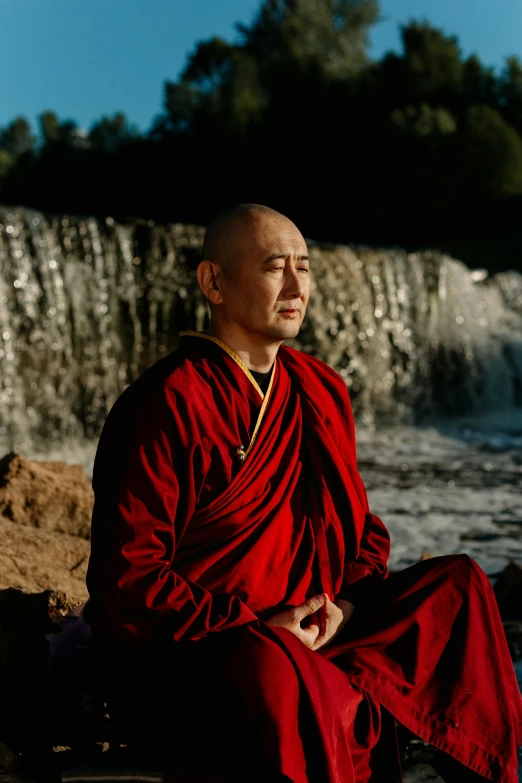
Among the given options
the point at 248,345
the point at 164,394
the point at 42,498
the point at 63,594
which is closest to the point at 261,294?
the point at 248,345

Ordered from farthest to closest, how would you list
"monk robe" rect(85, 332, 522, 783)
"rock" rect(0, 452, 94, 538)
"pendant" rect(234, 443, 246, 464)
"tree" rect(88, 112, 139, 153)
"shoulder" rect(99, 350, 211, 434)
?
"tree" rect(88, 112, 139, 153) < "rock" rect(0, 452, 94, 538) < "pendant" rect(234, 443, 246, 464) < "shoulder" rect(99, 350, 211, 434) < "monk robe" rect(85, 332, 522, 783)

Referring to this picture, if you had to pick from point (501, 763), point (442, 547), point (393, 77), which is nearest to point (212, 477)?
point (501, 763)

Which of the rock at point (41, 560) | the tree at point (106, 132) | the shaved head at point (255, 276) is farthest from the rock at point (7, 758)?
the tree at point (106, 132)

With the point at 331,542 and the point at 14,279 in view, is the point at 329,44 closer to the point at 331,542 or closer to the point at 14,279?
the point at 14,279

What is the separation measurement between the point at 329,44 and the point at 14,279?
4085 cm

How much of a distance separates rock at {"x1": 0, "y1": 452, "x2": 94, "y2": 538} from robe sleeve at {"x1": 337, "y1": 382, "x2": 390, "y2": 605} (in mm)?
1572

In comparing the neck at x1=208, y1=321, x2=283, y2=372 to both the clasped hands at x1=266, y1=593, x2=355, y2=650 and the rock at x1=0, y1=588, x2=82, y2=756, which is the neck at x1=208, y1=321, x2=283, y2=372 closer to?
the clasped hands at x1=266, y1=593, x2=355, y2=650

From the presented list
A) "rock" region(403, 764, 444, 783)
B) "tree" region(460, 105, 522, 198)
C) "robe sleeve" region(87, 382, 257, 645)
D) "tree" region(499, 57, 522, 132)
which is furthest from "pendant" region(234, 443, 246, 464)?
"tree" region(499, 57, 522, 132)

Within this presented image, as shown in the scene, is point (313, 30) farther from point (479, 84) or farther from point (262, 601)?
point (262, 601)

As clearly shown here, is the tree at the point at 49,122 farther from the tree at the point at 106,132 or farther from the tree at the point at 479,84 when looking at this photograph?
the tree at the point at 479,84

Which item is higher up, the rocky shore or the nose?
the nose

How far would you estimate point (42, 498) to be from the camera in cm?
370

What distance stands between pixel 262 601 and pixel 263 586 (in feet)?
0.12

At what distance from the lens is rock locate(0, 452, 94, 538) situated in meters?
3.63
